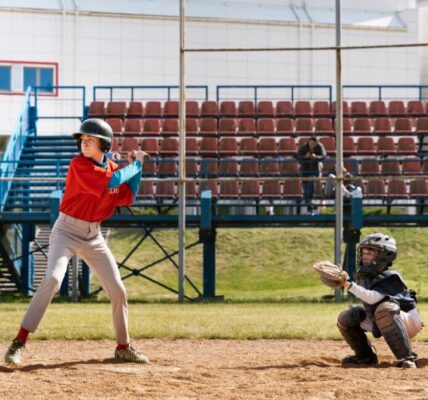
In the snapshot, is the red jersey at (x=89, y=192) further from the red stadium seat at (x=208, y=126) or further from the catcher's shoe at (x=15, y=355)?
the red stadium seat at (x=208, y=126)

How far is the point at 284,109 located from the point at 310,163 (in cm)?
440

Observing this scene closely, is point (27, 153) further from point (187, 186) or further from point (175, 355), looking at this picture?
point (175, 355)

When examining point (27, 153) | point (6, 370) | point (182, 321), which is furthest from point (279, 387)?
point (27, 153)

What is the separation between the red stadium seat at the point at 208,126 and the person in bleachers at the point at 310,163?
2.95 metres

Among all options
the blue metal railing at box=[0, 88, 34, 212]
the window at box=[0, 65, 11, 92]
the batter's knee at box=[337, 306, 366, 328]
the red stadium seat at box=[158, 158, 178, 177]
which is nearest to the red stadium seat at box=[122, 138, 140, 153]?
the red stadium seat at box=[158, 158, 178, 177]

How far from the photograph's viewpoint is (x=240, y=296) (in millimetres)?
24672

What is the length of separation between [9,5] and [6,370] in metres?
24.5

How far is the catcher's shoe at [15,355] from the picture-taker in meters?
9.25

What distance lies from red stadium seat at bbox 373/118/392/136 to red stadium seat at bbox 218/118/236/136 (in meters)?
3.16

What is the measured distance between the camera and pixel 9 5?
32.1m

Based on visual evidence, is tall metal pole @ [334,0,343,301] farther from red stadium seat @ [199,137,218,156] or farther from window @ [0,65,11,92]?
window @ [0,65,11,92]

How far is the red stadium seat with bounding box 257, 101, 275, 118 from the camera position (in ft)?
84.9

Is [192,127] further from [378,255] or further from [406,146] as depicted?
[378,255]

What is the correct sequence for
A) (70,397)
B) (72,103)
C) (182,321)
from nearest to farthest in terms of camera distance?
1. (70,397)
2. (182,321)
3. (72,103)
